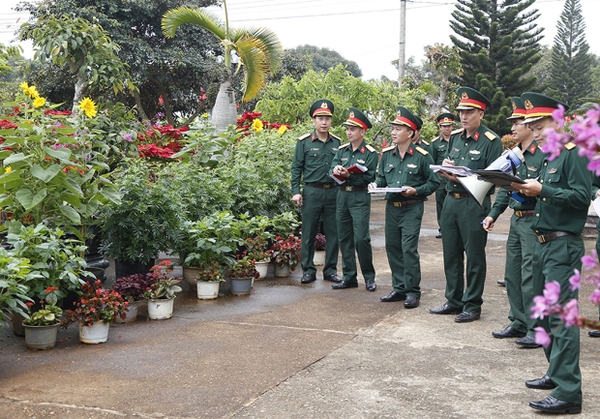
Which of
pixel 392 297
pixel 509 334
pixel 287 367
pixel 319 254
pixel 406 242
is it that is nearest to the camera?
pixel 287 367

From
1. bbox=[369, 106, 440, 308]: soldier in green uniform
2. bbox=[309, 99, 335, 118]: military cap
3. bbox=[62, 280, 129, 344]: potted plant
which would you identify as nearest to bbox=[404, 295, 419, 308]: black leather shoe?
bbox=[369, 106, 440, 308]: soldier in green uniform

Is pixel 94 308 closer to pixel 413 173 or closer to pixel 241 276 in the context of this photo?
pixel 241 276

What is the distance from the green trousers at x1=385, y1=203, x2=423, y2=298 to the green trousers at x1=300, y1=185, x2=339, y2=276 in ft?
3.23

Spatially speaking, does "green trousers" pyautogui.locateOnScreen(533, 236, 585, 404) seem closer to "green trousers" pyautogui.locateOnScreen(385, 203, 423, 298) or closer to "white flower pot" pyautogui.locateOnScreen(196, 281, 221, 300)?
A: "green trousers" pyautogui.locateOnScreen(385, 203, 423, 298)

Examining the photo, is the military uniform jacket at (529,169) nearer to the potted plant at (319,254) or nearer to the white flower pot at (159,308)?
the white flower pot at (159,308)

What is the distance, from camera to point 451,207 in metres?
6.28

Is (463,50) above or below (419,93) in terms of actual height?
above

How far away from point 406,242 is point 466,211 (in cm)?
86

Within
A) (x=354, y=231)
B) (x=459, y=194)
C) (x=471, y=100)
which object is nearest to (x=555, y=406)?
(x=459, y=194)

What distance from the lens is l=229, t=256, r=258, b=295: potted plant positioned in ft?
23.7

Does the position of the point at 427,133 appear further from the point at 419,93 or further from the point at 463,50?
the point at 463,50

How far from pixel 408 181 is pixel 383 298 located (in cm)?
114

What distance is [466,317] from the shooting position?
20.2 ft

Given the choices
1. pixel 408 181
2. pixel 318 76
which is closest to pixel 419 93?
pixel 318 76
